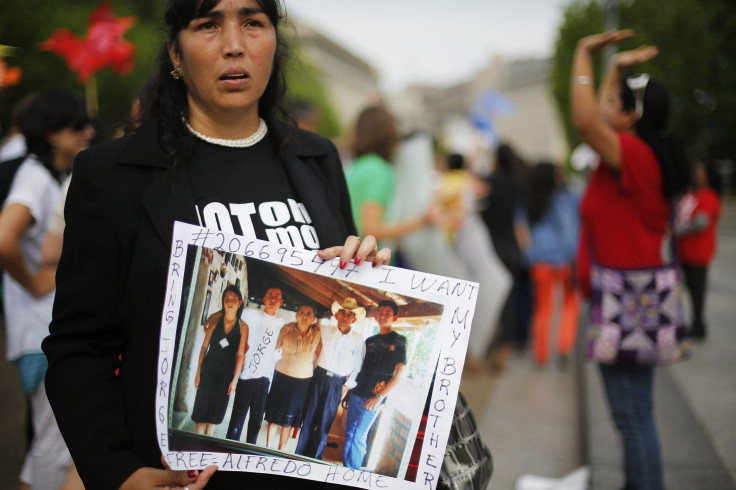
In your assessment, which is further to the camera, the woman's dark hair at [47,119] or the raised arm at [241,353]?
the woman's dark hair at [47,119]

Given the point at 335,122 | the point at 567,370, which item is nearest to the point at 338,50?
the point at 335,122

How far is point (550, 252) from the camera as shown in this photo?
734cm

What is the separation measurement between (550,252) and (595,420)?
295 cm

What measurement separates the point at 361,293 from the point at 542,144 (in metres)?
127

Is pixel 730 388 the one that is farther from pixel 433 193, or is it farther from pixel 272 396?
pixel 272 396

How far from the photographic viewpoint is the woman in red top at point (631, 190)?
3.02m

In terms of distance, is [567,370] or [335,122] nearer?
[567,370]

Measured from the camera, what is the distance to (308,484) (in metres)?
1.60

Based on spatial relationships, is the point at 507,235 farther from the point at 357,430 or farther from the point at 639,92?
the point at 357,430

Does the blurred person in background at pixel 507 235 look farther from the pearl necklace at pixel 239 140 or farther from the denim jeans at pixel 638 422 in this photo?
the pearl necklace at pixel 239 140

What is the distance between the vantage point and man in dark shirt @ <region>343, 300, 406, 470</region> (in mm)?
1418

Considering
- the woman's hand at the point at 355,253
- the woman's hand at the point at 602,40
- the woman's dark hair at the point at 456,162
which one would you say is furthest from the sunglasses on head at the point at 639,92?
the woman's dark hair at the point at 456,162

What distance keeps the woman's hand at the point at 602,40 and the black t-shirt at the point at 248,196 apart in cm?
182

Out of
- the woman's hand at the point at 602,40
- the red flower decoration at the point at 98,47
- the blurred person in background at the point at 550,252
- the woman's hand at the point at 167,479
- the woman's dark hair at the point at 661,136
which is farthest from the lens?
the red flower decoration at the point at 98,47
